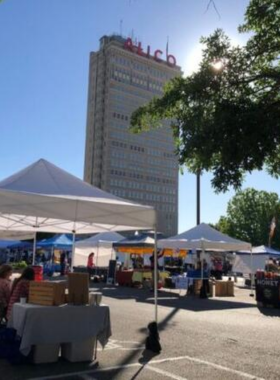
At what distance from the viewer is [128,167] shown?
158 m

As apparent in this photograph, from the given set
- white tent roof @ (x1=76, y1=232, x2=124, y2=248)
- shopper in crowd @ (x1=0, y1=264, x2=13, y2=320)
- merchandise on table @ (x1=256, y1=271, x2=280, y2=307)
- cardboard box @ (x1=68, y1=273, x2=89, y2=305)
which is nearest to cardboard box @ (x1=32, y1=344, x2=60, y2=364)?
cardboard box @ (x1=68, y1=273, x2=89, y2=305)

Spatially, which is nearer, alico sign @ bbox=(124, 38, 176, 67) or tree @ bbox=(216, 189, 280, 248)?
tree @ bbox=(216, 189, 280, 248)

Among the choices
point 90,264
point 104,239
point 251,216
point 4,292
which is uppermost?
point 251,216

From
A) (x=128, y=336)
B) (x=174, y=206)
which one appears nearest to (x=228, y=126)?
(x=128, y=336)

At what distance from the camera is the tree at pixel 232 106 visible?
283 inches

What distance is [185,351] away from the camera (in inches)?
331

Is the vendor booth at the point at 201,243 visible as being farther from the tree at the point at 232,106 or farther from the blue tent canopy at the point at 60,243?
the tree at the point at 232,106

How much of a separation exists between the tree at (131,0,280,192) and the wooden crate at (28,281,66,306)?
3.03 metres

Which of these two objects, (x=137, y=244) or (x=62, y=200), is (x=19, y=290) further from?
(x=137, y=244)

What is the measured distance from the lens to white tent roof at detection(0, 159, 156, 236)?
7.77 m

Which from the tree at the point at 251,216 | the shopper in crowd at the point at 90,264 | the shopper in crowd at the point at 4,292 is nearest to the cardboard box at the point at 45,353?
the shopper in crowd at the point at 4,292

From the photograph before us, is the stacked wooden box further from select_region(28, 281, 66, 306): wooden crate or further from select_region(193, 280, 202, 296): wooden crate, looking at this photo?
select_region(28, 281, 66, 306): wooden crate

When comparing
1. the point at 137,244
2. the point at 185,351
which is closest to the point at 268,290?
the point at 137,244

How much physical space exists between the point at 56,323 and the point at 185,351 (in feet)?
8.63
